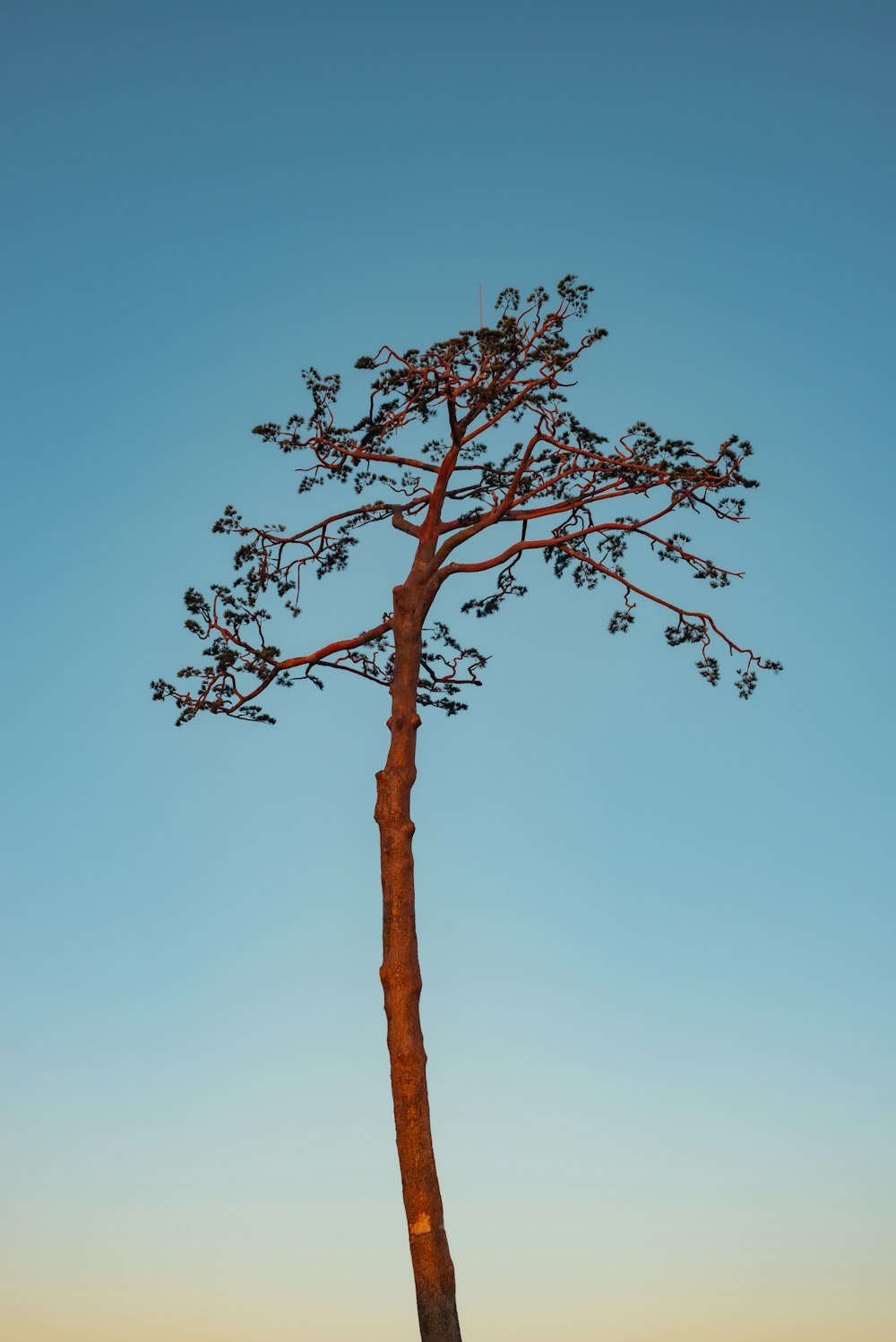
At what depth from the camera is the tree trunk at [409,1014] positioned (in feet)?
35.8

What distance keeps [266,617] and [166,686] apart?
1.30 m

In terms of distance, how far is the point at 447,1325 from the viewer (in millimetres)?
10742

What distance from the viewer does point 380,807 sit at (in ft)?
42.3

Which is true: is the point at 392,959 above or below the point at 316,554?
below

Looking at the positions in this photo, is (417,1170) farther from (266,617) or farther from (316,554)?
(316,554)

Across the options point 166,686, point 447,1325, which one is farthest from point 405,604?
point 447,1325

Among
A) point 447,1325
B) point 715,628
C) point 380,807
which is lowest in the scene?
point 447,1325

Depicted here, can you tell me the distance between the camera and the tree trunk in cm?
1092

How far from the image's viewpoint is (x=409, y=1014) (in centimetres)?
1185

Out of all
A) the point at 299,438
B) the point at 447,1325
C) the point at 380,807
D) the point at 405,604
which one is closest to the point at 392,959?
the point at 380,807

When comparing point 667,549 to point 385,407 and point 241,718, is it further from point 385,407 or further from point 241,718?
point 241,718

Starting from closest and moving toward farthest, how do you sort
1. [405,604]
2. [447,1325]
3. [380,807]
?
[447,1325], [380,807], [405,604]

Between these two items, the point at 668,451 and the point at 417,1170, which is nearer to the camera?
the point at 417,1170

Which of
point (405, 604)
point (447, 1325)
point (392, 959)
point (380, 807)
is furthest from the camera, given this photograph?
point (405, 604)
